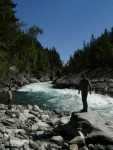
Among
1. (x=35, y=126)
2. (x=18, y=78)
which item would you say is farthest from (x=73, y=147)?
(x=18, y=78)

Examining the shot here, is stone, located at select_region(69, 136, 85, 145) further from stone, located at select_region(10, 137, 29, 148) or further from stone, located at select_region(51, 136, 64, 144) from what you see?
stone, located at select_region(10, 137, 29, 148)

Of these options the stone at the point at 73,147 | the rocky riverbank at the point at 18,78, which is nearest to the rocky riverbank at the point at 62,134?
the stone at the point at 73,147

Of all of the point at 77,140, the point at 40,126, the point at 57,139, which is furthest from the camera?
the point at 40,126

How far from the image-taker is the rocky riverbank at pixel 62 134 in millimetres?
13539

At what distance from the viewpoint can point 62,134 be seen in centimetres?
1580

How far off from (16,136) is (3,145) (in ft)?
5.49

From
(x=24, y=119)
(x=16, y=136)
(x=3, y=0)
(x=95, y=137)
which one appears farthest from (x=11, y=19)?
(x=95, y=137)

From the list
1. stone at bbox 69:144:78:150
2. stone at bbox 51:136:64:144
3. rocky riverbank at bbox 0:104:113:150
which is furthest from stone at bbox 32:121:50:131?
stone at bbox 69:144:78:150

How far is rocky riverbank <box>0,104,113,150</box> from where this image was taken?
533 inches

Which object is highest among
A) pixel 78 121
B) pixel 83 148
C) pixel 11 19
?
pixel 11 19

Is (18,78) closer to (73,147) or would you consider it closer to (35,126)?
(35,126)

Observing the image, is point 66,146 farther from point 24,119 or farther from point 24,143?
point 24,119

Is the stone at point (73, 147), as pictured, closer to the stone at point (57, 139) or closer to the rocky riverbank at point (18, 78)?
the stone at point (57, 139)

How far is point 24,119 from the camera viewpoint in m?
18.9
